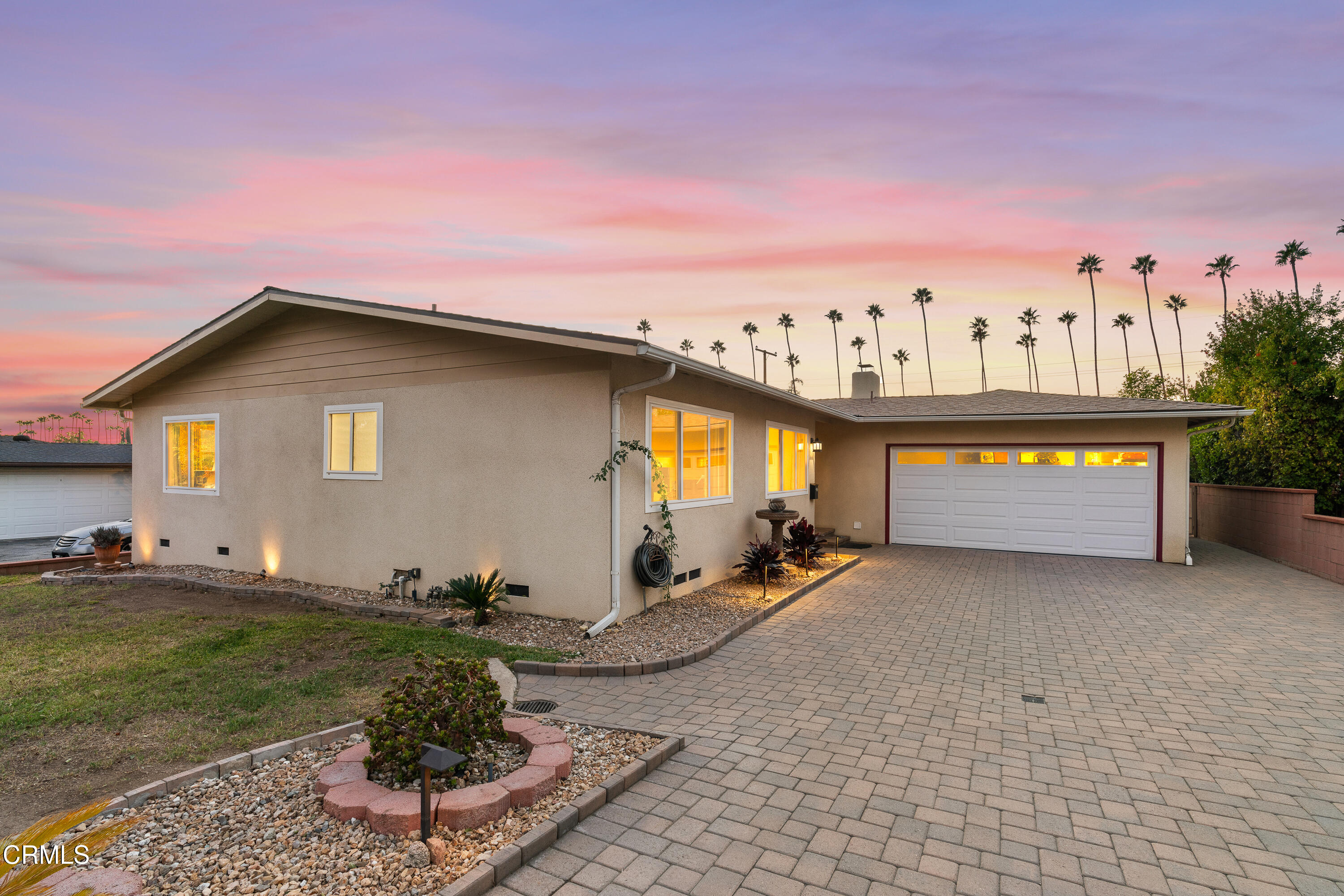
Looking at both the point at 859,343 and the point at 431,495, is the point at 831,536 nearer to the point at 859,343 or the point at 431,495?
the point at 431,495

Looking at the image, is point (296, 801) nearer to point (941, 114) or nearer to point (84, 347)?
point (941, 114)

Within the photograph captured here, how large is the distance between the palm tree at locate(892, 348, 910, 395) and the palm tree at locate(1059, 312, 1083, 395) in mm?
12482

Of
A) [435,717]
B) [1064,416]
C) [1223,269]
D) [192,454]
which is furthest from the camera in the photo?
[1223,269]

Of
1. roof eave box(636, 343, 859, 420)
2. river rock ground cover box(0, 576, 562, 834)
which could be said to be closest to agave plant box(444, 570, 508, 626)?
river rock ground cover box(0, 576, 562, 834)

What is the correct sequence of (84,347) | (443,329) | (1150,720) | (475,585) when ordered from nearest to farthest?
1. (1150,720)
2. (475,585)
3. (443,329)
4. (84,347)

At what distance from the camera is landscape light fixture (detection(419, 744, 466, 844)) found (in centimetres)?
248

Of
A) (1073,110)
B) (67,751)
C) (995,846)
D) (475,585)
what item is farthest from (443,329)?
(1073,110)

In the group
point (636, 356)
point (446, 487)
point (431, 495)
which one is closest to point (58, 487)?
point (431, 495)

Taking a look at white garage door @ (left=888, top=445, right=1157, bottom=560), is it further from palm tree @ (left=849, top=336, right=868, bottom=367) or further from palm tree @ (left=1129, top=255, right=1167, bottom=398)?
palm tree @ (left=849, top=336, right=868, bottom=367)

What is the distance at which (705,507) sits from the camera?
28.0 feet

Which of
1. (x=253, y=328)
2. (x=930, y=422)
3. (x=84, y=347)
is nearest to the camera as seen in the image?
(x=253, y=328)

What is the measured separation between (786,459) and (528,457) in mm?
5844

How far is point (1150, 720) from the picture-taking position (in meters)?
4.33

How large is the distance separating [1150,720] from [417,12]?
979cm
